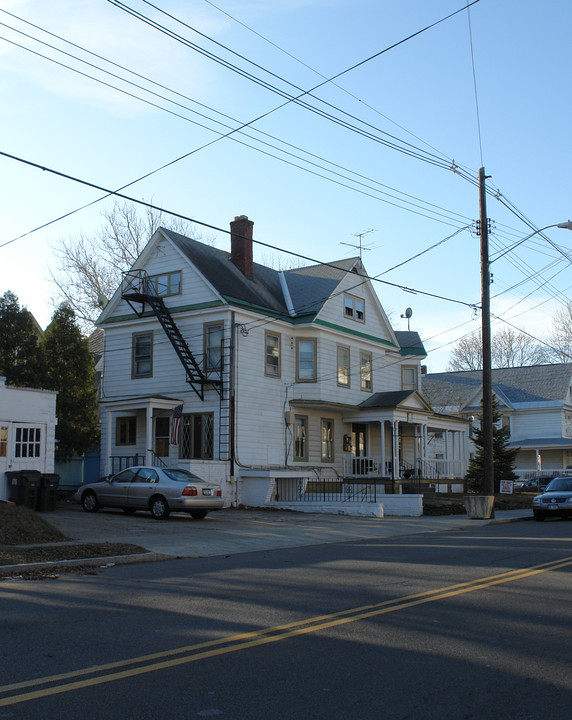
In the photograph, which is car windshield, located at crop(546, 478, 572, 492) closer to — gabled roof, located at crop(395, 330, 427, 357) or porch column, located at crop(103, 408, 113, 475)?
gabled roof, located at crop(395, 330, 427, 357)

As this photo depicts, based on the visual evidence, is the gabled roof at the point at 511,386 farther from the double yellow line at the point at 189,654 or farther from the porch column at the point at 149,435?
the double yellow line at the point at 189,654

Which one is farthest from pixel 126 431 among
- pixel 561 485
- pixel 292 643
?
pixel 292 643

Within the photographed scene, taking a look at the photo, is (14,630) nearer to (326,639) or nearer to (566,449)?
(326,639)

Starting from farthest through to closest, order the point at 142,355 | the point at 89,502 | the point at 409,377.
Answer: the point at 409,377
the point at 142,355
the point at 89,502

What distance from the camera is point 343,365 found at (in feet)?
108

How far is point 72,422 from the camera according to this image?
96.5 ft

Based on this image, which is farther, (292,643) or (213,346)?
(213,346)

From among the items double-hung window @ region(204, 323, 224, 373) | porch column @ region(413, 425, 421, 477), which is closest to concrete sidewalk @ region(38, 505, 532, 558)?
double-hung window @ region(204, 323, 224, 373)

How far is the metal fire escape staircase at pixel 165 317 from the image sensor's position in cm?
2823

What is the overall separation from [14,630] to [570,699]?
5.02m

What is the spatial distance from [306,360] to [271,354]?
1.74m

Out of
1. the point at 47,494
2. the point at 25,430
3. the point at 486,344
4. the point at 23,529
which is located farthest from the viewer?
the point at 486,344

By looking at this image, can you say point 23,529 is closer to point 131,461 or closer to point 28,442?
point 28,442

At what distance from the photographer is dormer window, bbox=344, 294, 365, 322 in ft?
110
